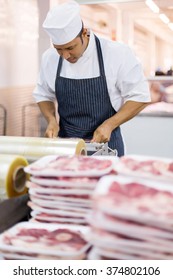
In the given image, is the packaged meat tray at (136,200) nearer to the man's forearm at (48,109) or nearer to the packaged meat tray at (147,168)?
the packaged meat tray at (147,168)

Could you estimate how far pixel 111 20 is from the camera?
8117 mm

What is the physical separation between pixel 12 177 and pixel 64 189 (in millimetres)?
279

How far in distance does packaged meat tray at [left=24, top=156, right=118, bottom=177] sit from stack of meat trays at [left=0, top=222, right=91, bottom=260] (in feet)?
0.51

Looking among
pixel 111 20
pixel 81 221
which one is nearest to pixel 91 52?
pixel 81 221

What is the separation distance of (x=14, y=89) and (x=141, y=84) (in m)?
2.97

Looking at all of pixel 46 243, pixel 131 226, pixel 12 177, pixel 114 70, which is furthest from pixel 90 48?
pixel 131 226

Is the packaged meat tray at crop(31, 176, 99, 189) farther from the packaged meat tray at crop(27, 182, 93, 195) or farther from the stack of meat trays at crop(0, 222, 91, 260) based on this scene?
the stack of meat trays at crop(0, 222, 91, 260)

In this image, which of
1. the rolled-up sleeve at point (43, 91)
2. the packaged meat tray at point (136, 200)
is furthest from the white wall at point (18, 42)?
the packaged meat tray at point (136, 200)

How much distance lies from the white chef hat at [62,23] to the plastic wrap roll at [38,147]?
27.8 inches

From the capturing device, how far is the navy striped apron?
236 centimetres

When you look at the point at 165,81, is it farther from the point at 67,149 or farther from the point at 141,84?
the point at 67,149

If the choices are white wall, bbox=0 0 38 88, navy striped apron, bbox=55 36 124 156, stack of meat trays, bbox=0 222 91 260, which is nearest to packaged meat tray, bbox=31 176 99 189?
stack of meat trays, bbox=0 222 91 260

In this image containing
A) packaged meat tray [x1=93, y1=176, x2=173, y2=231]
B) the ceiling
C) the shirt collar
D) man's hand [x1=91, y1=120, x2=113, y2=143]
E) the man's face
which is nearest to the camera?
packaged meat tray [x1=93, y1=176, x2=173, y2=231]

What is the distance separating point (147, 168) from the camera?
1.04m
